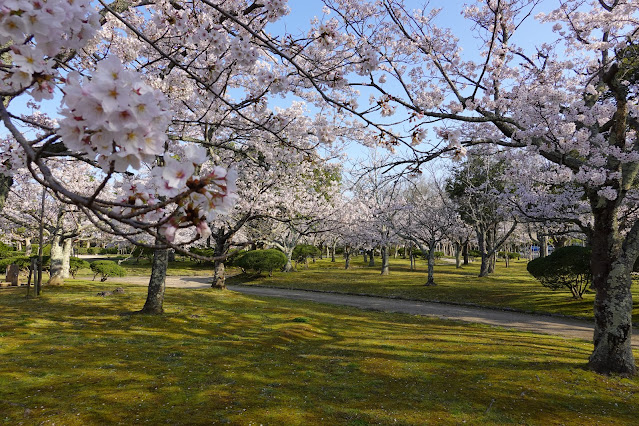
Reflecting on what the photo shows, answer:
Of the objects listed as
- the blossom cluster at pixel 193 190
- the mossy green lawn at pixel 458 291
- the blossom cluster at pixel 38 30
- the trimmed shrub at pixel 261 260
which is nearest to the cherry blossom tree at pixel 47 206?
the trimmed shrub at pixel 261 260

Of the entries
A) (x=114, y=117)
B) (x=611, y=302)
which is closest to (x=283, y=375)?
(x=114, y=117)

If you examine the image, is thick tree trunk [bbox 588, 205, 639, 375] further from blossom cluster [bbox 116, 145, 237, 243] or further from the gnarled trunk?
the gnarled trunk

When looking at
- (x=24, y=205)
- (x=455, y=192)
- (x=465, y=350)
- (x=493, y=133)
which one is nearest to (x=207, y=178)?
(x=465, y=350)

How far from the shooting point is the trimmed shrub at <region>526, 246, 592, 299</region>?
13.0 meters

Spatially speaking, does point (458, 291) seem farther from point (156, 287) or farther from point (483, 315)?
point (156, 287)

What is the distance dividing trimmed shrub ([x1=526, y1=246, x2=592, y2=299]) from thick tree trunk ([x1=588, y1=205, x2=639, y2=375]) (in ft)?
27.0

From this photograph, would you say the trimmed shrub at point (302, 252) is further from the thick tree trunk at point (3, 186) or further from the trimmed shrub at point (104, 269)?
the thick tree trunk at point (3, 186)

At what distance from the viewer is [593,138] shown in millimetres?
6168

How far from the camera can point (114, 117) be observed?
45.4 inches

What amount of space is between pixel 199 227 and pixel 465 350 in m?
7.27

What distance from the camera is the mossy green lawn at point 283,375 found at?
161 inches

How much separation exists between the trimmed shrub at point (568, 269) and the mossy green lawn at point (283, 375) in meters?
5.74

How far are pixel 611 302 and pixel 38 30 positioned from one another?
761 cm

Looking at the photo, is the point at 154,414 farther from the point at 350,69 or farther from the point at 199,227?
the point at 350,69
